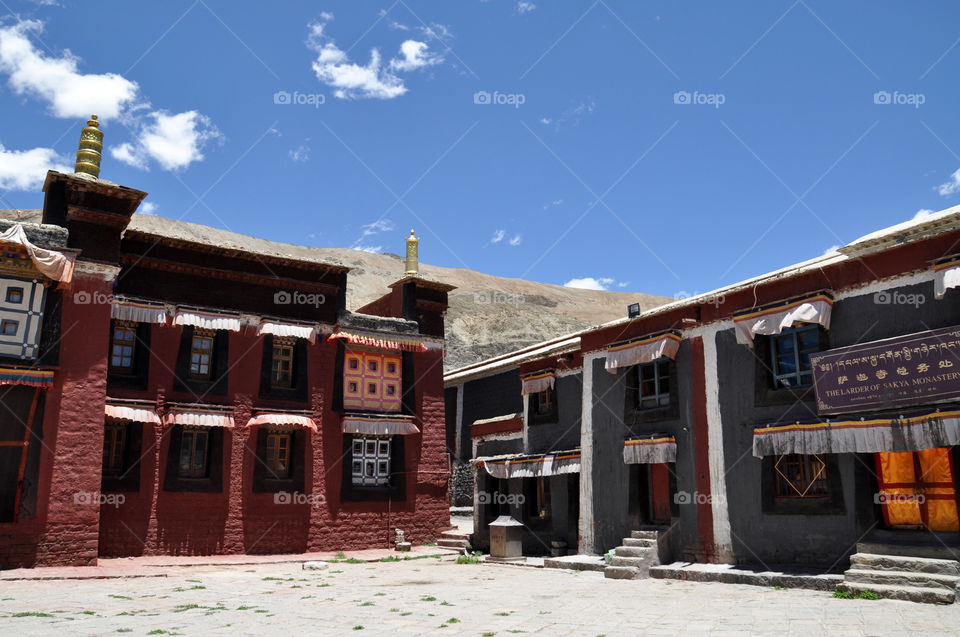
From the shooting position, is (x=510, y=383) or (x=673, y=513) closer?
(x=673, y=513)

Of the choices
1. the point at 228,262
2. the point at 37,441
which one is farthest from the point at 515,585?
the point at 228,262

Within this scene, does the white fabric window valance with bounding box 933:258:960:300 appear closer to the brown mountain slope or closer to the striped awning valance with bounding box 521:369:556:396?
the striped awning valance with bounding box 521:369:556:396

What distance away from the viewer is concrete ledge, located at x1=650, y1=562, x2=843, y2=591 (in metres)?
11.8

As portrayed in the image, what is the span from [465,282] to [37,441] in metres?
89.4

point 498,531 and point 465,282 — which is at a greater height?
point 465,282

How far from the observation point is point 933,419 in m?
11.2

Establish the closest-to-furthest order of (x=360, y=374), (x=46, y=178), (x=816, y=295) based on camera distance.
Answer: (x=816, y=295) < (x=46, y=178) < (x=360, y=374)

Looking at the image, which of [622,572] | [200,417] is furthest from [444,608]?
[200,417]

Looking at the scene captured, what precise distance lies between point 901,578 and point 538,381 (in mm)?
11248

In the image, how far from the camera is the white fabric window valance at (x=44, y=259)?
16.4 metres

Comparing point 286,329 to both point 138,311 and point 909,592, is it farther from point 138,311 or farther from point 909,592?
point 909,592

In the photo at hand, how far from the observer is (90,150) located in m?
19.3

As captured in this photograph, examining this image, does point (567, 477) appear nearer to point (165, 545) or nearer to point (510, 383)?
point (510, 383)

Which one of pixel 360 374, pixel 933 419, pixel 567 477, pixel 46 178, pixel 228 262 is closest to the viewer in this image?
pixel 933 419
